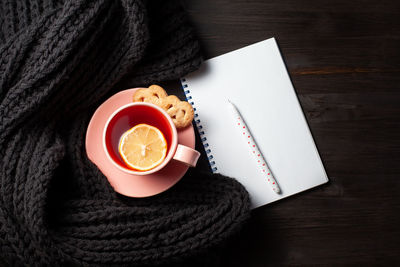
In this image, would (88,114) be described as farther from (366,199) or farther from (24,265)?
(366,199)

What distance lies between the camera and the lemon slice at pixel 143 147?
21.5 inches

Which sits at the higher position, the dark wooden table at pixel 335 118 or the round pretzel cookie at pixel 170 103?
the round pretzel cookie at pixel 170 103

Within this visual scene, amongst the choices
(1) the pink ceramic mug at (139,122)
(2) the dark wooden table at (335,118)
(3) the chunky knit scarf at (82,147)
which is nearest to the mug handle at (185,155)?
(1) the pink ceramic mug at (139,122)

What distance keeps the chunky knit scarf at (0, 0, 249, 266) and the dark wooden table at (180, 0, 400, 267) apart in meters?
0.08

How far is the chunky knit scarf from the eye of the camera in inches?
21.9

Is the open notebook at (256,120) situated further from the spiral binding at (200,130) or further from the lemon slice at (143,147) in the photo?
the lemon slice at (143,147)

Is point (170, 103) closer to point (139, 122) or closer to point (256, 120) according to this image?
point (139, 122)

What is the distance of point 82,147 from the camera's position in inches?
23.8

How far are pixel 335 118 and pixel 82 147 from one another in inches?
18.8

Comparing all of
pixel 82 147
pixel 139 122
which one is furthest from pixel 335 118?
pixel 82 147

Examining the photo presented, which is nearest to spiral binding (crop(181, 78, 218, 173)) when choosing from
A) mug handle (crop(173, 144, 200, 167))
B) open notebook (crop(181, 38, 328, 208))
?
open notebook (crop(181, 38, 328, 208))

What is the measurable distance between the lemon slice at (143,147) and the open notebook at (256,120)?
0.34ft

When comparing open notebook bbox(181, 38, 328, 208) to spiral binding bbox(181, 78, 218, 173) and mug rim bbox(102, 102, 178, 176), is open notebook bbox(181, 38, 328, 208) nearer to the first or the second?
spiral binding bbox(181, 78, 218, 173)

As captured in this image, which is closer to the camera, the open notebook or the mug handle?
the mug handle
